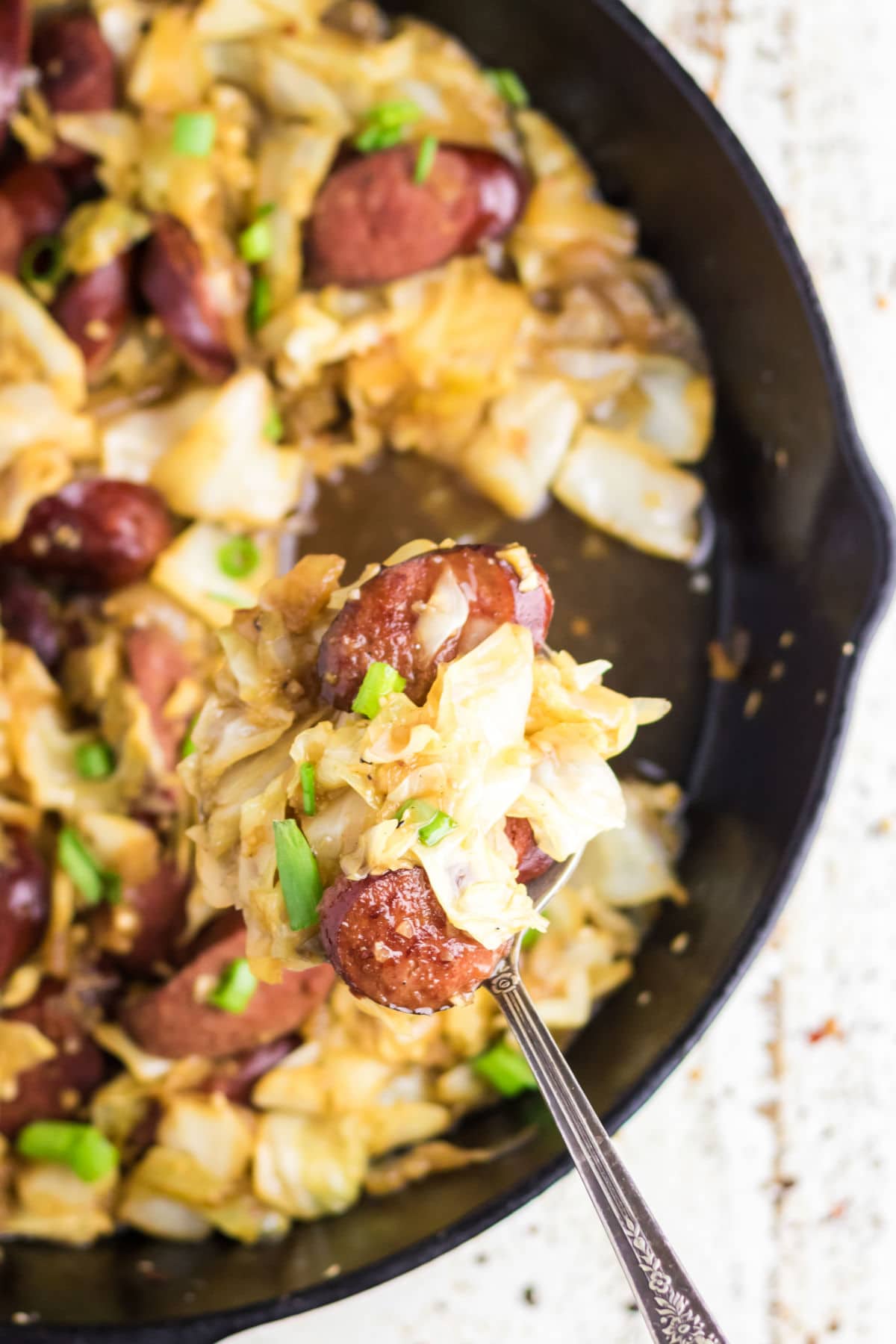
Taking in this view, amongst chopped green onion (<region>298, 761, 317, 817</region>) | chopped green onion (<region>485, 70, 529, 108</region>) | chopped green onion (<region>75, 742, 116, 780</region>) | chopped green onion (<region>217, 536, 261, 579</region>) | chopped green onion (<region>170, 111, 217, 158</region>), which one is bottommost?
chopped green onion (<region>75, 742, 116, 780</region>)

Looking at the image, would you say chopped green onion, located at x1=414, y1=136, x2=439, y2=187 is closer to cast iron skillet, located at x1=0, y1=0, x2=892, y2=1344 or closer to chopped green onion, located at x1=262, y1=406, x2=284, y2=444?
cast iron skillet, located at x1=0, y1=0, x2=892, y2=1344

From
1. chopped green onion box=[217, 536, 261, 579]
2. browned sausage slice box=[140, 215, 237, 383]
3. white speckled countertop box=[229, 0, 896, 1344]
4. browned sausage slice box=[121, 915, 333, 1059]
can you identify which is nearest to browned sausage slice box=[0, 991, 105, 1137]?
browned sausage slice box=[121, 915, 333, 1059]

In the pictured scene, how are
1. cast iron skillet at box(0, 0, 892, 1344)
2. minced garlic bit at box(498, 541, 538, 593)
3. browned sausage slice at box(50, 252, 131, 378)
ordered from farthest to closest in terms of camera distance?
browned sausage slice at box(50, 252, 131, 378) → cast iron skillet at box(0, 0, 892, 1344) → minced garlic bit at box(498, 541, 538, 593)

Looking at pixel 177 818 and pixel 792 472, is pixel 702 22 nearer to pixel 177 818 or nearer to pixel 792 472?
pixel 792 472

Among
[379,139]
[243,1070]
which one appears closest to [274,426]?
[379,139]

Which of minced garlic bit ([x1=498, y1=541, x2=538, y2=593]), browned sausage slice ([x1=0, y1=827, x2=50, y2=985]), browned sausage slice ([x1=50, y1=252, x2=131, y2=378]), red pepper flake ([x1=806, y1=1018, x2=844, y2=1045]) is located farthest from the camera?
red pepper flake ([x1=806, y1=1018, x2=844, y2=1045])

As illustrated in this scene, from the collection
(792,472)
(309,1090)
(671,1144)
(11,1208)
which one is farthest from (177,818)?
(792,472)
